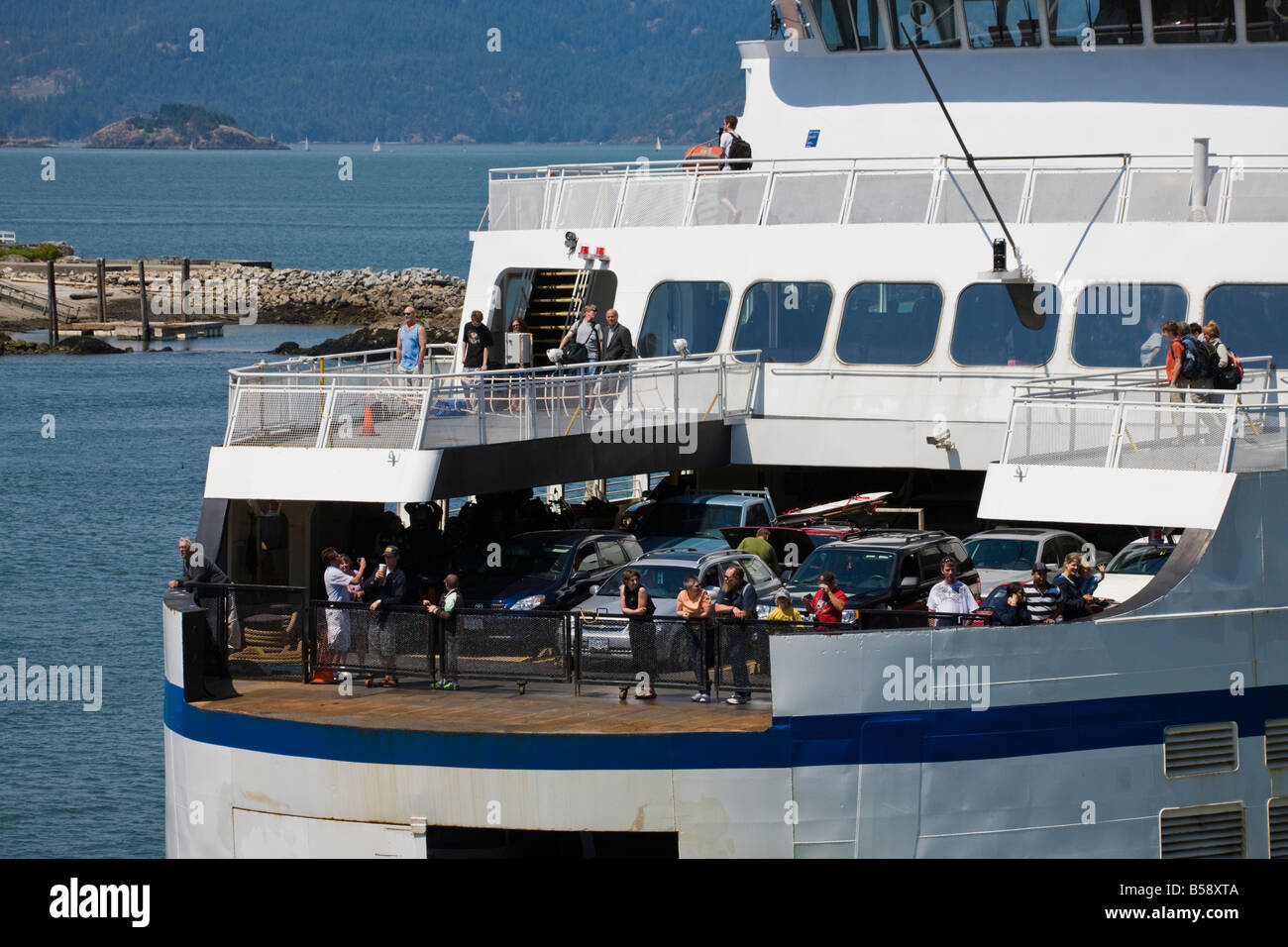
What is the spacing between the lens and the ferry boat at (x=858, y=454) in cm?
1483

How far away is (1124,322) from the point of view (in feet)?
68.5

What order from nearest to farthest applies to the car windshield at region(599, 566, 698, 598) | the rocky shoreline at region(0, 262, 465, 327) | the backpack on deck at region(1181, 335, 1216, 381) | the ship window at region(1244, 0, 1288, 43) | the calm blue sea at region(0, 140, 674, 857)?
1. the backpack on deck at region(1181, 335, 1216, 381)
2. the car windshield at region(599, 566, 698, 598)
3. the ship window at region(1244, 0, 1288, 43)
4. the calm blue sea at region(0, 140, 674, 857)
5. the rocky shoreline at region(0, 262, 465, 327)

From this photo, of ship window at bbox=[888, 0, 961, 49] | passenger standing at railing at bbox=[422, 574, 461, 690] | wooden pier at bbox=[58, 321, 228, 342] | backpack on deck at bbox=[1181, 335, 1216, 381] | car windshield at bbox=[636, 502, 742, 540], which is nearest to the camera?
passenger standing at railing at bbox=[422, 574, 461, 690]

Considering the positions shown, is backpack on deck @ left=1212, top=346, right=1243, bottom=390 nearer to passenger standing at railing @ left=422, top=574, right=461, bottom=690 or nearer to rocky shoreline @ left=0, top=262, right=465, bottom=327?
passenger standing at railing @ left=422, top=574, right=461, bottom=690

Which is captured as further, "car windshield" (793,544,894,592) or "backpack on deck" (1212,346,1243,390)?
"car windshield" (793,544,894,592)

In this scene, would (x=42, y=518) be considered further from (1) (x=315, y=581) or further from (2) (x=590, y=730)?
(2) (x=590, y=730)

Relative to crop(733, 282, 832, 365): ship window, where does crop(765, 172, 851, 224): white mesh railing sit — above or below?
above

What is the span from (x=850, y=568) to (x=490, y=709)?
5.36 m

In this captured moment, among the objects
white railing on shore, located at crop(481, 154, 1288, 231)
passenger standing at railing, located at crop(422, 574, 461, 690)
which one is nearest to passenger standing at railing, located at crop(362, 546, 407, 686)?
passenger standing at railing, located at crop(422, 574, 461, 690)

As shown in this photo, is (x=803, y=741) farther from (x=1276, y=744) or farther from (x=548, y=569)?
(x=548, y=569)

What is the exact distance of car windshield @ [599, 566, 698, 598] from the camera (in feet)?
64.8

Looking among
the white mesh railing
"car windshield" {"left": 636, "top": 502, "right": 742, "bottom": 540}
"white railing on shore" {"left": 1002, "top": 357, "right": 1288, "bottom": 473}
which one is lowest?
"car windshield" {"left": 636, "top": 502, "right": 742, "bottom": 540}

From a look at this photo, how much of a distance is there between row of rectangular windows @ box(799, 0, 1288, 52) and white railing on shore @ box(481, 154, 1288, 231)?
1576 mm

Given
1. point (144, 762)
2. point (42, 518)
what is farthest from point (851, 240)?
point (42, 518)
